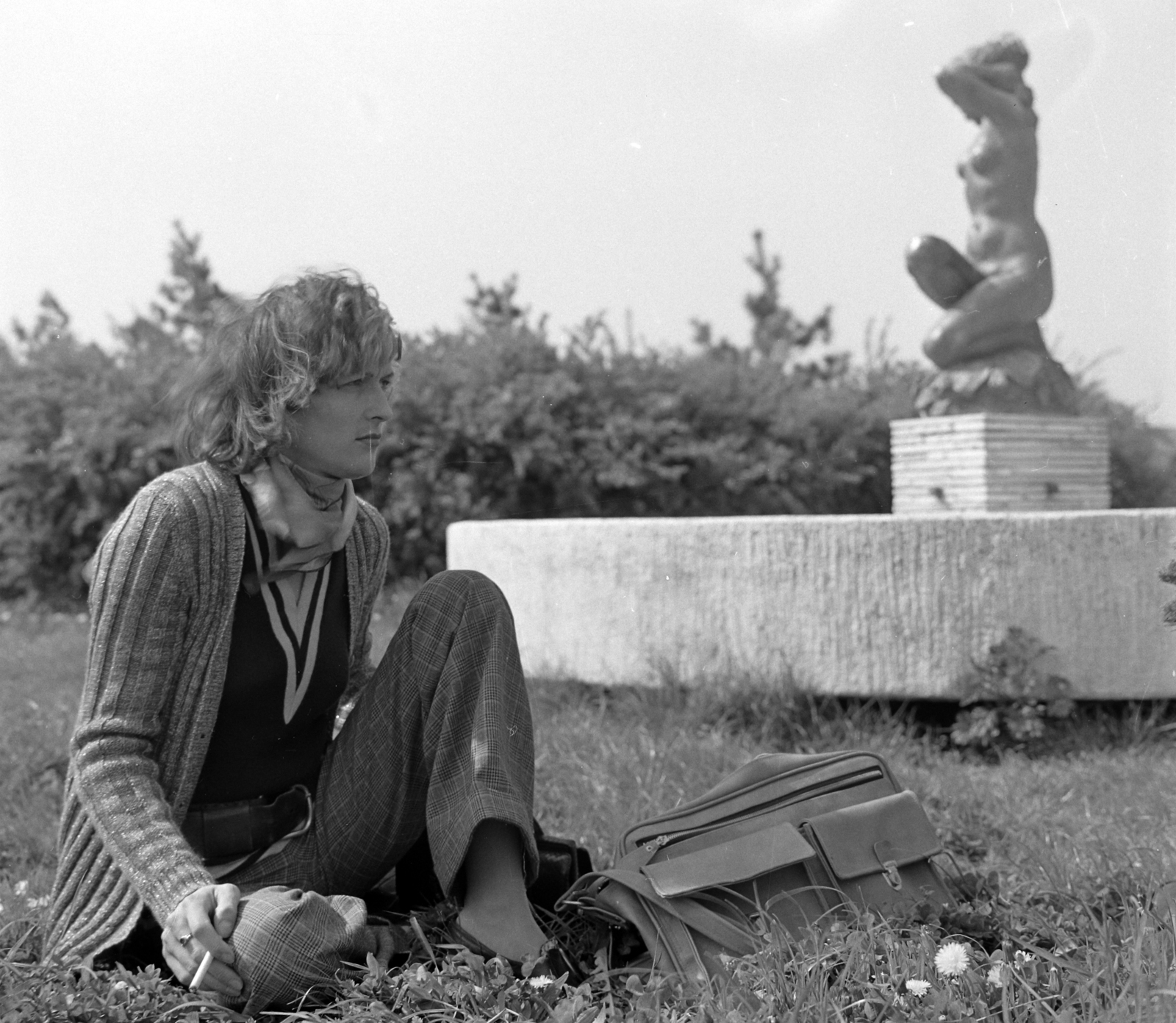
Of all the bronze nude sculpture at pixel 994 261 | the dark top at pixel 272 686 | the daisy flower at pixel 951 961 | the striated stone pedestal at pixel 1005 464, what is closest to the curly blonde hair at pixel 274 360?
the dark top at pixel 272 686

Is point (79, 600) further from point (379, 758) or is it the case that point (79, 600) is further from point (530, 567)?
point (379, 758)

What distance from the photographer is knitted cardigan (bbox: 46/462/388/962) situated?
6.46 feet

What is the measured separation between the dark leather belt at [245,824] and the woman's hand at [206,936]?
262 mm

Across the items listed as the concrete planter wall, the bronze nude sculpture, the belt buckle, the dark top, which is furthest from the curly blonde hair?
the bronze nude sculpture

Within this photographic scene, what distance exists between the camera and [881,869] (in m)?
2.14

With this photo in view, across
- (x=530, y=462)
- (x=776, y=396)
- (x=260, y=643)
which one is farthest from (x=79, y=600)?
(x=260, y=643)

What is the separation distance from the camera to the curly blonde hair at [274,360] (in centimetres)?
213

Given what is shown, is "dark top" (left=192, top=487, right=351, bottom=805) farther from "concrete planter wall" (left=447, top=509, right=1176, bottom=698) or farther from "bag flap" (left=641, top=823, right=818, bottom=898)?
"concrete planter wall" (left=447, top=509, right=1176, bottom=698)

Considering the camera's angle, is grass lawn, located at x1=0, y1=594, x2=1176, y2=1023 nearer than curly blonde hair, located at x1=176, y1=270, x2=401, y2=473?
Yes

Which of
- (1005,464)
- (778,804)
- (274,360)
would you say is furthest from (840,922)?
(1005,464)

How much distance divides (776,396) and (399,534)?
2.74m

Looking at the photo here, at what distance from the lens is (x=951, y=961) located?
1.77 m

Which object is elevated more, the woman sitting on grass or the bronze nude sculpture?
the bronze nude sculpture

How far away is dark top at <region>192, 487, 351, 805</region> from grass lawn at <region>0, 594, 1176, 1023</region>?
14.4 inches
